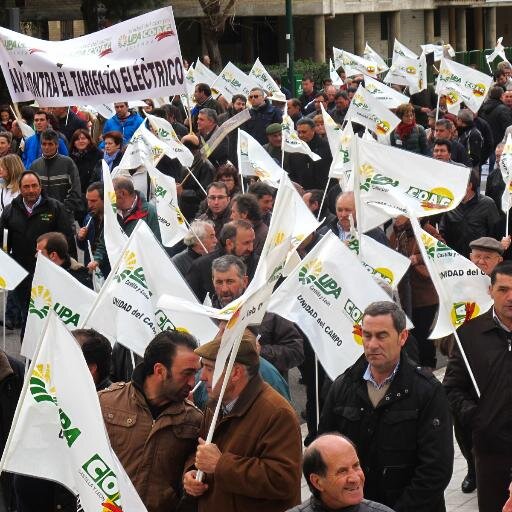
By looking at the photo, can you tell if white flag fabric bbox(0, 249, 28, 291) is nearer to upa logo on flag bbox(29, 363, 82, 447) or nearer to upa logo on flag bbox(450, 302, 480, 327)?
upa logo on flag bbox(450, 302, 480, 327)

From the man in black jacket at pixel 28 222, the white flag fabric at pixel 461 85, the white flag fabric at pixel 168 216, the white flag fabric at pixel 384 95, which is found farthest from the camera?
the white flag fabric at pixel 384 95

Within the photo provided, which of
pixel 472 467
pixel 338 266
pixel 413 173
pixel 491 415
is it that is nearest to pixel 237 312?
pixel 491 415

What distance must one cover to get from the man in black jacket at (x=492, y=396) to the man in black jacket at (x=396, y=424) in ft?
1.92

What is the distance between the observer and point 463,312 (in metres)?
8.24

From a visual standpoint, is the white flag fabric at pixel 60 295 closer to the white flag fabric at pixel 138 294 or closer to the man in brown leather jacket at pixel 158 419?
the white flag fabric at pixel 138 294

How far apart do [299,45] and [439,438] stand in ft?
159

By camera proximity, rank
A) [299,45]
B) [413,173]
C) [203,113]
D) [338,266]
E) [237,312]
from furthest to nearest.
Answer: [299,45], [203,113], [413,173], [338,266], [237,312]

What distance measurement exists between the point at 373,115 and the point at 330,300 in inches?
370

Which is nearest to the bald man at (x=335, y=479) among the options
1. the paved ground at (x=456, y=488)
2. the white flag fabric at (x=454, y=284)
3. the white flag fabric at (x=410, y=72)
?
the white flag fabric at (x=454, y=284)

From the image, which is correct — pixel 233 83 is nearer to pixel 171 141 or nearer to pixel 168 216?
pixel 171 141

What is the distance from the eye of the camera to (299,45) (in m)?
53.8

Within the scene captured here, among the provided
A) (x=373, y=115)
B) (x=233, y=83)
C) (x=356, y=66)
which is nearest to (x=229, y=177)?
(x=373, y=115)

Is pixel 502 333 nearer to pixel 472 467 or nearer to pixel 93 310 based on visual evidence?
pixel 472 467

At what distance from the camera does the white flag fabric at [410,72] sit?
83.2ft
